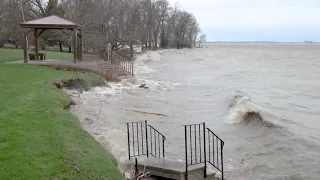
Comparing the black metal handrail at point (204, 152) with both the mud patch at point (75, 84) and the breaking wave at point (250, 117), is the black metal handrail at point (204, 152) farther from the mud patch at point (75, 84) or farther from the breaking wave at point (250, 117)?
the mud patch at point (75, 84)

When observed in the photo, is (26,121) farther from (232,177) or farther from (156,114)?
(156,114)

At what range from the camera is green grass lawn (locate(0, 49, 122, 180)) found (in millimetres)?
6836

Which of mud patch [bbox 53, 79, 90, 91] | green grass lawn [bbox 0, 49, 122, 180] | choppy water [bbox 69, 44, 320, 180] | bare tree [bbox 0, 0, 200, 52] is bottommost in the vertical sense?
choppy water [bbox 69, 44, 320, 180]

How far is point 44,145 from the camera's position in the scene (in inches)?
322

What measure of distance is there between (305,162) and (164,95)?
13695 mm

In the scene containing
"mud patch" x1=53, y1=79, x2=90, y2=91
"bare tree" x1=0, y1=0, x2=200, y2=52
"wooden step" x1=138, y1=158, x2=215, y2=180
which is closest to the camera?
"wooden step" x1=138, y1=158, x2=215, y2=180

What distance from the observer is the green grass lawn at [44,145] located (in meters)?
6.84

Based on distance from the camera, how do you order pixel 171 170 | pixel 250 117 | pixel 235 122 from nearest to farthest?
pixel 171 170, pixel 235 122, pixel 250 117

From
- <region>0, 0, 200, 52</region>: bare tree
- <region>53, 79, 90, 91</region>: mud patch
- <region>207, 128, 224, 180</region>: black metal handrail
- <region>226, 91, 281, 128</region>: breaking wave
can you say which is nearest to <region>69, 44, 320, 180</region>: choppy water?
<region>226, 91, 281, 128</region>: breaking wave

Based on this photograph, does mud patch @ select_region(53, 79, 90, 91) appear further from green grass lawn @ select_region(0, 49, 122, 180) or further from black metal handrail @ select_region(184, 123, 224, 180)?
black metal handrail @ select_region(184, 123, 224, 180)

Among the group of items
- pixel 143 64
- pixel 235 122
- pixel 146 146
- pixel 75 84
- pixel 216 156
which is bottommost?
pixel 143 64

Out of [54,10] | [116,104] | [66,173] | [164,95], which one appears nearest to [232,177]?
[66,173]

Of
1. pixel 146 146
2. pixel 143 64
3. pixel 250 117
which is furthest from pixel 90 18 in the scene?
pixel 146 146

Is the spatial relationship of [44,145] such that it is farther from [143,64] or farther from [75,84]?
[143,64]
